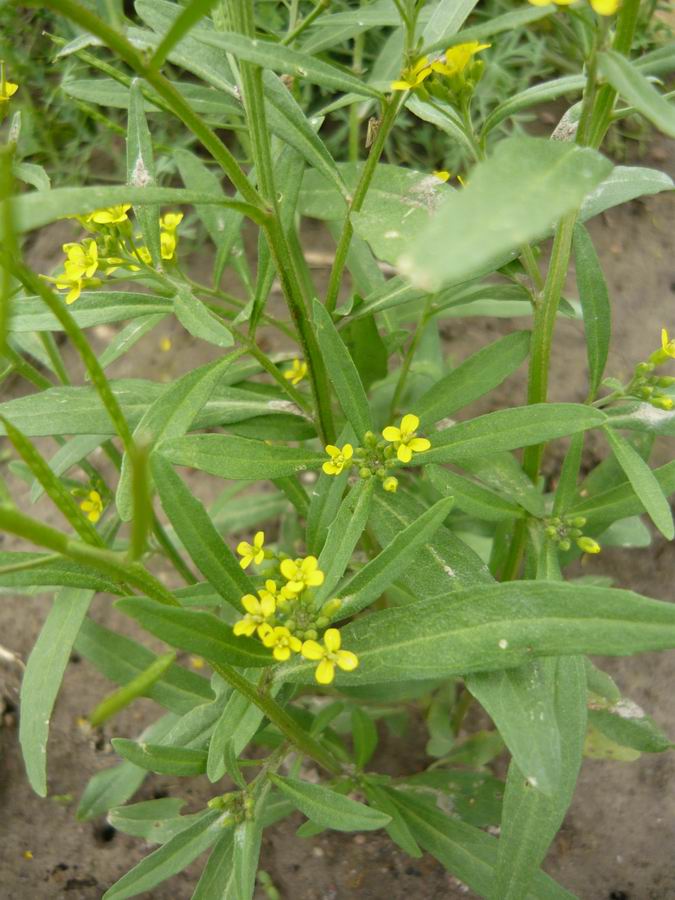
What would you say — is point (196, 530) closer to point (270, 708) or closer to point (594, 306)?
point (270, 708)

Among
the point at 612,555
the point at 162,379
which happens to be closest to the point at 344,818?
the point at 612,555

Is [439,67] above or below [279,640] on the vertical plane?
above

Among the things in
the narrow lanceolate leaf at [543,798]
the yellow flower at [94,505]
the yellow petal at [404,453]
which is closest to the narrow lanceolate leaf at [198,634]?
the yellow petal at [404,453]

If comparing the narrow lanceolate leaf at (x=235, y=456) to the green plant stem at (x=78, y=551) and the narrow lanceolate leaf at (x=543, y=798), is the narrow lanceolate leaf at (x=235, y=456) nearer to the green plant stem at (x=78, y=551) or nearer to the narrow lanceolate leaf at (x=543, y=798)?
the green plant stem at (x=78, y=551)

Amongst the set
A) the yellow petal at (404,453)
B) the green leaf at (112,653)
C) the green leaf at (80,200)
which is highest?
the green leaf at (80,200)

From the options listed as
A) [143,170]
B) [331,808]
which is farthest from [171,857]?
[143,170]

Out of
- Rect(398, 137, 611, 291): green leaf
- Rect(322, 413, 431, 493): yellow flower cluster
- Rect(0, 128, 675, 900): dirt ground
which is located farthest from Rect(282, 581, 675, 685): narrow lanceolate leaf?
Rect(0, 128, 675, 900): dirt ground

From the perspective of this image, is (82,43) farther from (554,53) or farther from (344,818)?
(554,53)
